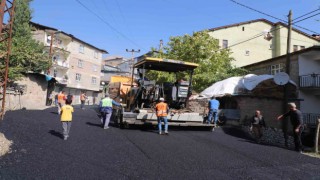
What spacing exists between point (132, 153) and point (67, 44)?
47524 millimetres

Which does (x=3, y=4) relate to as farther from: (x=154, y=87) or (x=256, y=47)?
(x=256, y=47)

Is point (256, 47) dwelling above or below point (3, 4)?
above

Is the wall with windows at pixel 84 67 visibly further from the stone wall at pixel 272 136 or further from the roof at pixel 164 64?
the stone wall at pixel 272 136

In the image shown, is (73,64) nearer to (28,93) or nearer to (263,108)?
(28,93)

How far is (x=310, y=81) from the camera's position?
945 inches

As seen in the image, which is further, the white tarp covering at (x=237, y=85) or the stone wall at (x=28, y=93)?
the stone wall at (x=28, y=93)

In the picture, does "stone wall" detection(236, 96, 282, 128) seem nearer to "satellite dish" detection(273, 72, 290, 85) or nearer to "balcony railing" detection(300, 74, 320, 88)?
"satellite dish" detection(273, 72, 290, 85)

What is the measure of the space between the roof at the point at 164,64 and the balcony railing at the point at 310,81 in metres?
14.1

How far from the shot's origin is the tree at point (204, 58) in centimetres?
2650

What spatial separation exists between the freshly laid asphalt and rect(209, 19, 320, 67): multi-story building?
30.8 m

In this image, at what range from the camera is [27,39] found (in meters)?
32.7

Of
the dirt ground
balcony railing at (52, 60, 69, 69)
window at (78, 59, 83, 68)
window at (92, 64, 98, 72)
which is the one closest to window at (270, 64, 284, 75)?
the dirt ground

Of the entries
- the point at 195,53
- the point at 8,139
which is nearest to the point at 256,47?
the point at 195,53

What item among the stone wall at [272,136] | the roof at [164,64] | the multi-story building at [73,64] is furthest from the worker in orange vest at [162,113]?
the multi-story building at [73,64]
